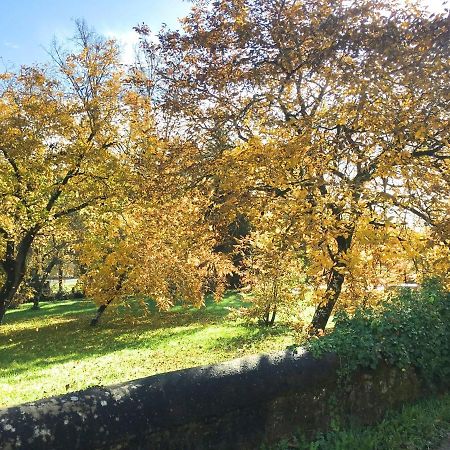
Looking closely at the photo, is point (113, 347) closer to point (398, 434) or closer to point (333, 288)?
point (333, 288)

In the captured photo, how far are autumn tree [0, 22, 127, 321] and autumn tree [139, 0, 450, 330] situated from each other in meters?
8.60

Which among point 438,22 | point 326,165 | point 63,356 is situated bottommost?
point 63,356

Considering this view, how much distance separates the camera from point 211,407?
4.25 m

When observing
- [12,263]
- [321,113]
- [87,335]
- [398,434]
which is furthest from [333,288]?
[12,263]

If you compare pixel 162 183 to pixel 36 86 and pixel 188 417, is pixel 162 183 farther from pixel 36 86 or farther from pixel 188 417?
pixel 36 86

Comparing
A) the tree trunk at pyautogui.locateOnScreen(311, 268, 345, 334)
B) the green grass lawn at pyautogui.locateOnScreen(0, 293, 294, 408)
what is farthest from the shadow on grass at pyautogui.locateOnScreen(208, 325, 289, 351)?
the tree trunk at pyautogui.locateOnScreen(311, 268, 345, 334)

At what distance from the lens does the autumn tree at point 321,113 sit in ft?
22.8

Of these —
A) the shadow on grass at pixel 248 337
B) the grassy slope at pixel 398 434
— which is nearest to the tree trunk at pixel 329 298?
the grassy slope at pixel 398 434

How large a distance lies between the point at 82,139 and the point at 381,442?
15.8 metres

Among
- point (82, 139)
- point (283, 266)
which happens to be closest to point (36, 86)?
point (82, 139)

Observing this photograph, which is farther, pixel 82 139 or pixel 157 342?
pixel 82 139

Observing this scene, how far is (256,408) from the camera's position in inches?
178

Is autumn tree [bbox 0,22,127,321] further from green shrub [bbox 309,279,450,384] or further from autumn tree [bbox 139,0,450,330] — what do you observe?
green shrub [bbox 309,279,450,384]

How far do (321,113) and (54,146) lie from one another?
41.8ft
